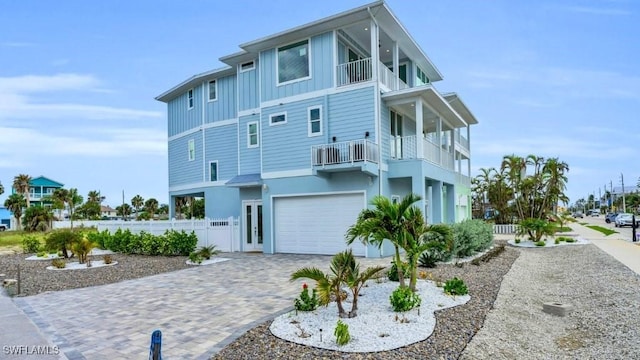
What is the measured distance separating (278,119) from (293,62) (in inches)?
95.2

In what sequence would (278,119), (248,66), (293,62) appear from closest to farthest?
1. (293,62)
2. (278,119)
3. (248,66)

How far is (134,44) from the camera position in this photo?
1589 centimetres

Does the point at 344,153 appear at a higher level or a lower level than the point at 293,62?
lower

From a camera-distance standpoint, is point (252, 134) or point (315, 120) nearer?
point (315, 120)

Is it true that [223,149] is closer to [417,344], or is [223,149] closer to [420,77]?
Result: [420,77]

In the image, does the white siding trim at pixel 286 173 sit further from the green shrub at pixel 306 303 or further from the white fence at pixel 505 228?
the white fence at pixel 505 228

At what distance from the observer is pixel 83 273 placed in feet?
39.7

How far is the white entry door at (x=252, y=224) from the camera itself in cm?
1736

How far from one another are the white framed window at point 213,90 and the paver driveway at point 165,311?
38.1 feet

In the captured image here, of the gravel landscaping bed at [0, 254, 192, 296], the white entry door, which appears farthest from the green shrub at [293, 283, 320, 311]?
the white entry door

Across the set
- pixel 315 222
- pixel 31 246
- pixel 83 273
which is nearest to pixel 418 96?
pixel 315 222

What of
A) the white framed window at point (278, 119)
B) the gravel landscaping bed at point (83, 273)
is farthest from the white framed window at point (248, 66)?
the gravel landscaping bed at point (83, 273)

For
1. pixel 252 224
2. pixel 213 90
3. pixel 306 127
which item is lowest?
pixel 252 224

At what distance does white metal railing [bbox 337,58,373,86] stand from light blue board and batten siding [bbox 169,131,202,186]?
9.85 meters
